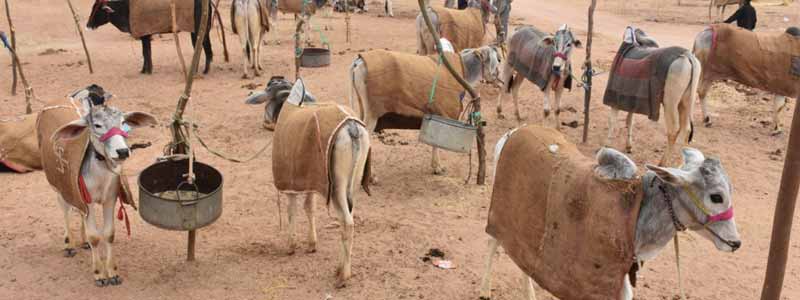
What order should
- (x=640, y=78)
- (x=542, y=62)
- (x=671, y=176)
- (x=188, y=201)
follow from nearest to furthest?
1. (x=671, y=176)
2. (x=188, y=201)
3. (x=640, y=78)
4. (x=542, y=62)

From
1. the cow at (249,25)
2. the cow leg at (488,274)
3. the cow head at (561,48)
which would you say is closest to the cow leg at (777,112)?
the cow head at (561,48)

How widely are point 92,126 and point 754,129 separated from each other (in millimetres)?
10041

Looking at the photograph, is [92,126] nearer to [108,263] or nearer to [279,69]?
[108,263]

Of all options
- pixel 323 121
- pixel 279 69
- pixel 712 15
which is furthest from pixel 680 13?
pixel 323 121

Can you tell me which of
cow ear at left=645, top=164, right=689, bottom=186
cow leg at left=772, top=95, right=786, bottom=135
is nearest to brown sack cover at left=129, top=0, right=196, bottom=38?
cow leg at left=772, top=95, right=786, bottom=135

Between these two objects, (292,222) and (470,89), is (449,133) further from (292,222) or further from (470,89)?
(292,222)

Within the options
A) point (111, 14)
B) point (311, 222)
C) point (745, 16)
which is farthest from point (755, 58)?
point (111, 14)

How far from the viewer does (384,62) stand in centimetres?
829

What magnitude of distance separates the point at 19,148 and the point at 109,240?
3819mm

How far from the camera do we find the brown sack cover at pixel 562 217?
14.0ft

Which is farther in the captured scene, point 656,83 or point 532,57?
point 532,57

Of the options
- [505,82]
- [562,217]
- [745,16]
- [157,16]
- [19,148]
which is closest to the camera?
[562,217]

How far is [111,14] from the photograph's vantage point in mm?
14203

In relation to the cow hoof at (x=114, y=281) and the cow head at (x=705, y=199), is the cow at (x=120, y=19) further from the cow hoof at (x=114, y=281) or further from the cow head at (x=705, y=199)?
the cow head at (x=705, y=199)
